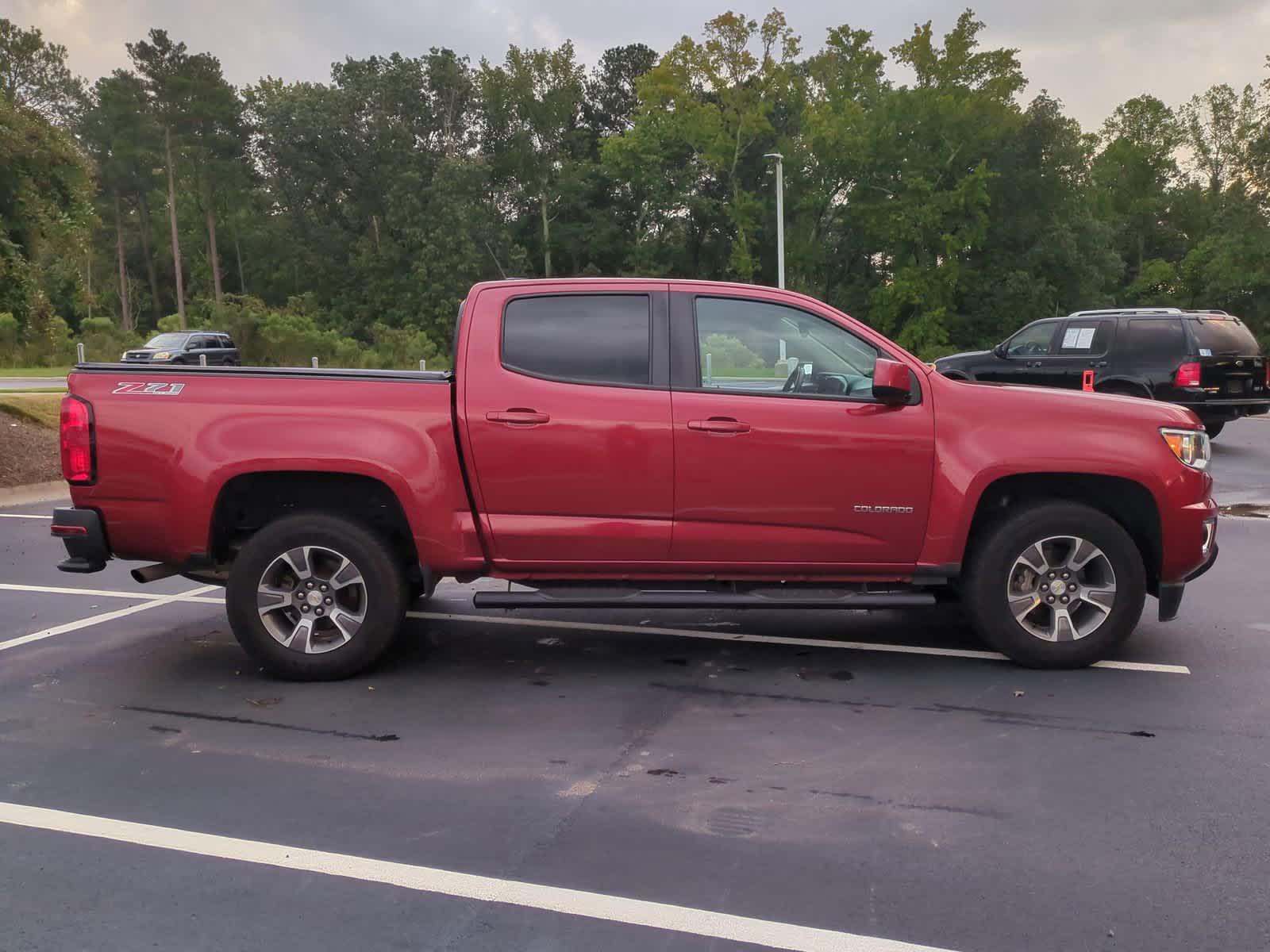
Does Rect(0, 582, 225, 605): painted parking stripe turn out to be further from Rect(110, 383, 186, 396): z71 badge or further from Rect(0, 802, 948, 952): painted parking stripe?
Rect(0, 802, 948, 952): painted parking stripe

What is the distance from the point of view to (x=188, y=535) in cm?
544

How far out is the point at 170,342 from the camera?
3478 cm

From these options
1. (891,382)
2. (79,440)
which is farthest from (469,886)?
(79,440)

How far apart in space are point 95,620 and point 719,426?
4.37 m

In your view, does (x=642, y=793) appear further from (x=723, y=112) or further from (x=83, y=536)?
(x=723, y=112)

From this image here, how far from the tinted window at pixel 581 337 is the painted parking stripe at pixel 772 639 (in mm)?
1763

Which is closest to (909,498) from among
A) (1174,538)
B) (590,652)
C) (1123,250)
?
(1174,538)

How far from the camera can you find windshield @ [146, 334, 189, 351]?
113 feet

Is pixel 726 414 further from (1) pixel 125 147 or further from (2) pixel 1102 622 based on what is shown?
(1) pixel 125 147

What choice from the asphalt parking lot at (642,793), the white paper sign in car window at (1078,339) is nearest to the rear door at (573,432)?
the asphalt parking lot at (642,793)

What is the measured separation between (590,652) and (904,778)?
7.59 feet

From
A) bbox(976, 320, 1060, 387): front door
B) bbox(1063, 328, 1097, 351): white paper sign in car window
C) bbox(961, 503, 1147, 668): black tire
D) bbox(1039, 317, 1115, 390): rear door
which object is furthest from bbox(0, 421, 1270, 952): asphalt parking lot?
bbox(976, 320, 1060, 387): front door

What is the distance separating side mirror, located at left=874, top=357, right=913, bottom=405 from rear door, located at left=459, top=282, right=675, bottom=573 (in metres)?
1.05

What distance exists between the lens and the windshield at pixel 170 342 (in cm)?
3438
